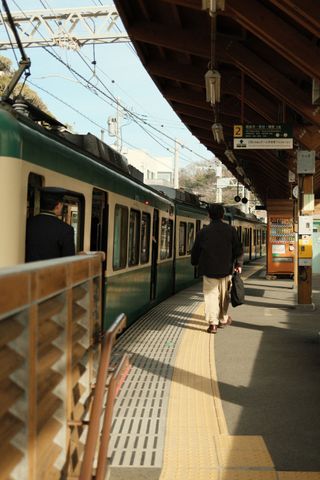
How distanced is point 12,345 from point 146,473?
6.81 ft

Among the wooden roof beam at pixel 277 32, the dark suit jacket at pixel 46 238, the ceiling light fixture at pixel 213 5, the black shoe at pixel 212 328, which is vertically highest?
the wooden roof beam at pixel 277 32

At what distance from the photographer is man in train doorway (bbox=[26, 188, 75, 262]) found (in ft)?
12.8

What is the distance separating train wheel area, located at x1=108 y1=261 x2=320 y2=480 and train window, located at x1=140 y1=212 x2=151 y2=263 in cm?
123

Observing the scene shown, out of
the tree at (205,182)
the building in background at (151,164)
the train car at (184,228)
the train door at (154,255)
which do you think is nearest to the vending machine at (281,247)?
the train car at (184,228)

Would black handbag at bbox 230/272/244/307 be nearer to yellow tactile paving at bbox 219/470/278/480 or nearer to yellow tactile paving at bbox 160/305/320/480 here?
yellow tactile paving at bbox 160/305/320/480

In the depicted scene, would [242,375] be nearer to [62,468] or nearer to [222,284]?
[222,284]

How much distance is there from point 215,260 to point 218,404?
3184mm

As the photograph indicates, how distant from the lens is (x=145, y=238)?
905cm

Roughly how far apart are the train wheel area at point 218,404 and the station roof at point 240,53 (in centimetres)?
353

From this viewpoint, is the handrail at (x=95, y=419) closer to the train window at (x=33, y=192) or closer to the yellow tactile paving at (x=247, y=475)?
the yellow tactile paving at (x=247, y=475)

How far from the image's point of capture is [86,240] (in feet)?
17.9

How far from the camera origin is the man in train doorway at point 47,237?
3904 millimetres

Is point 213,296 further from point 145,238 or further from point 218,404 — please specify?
point 218,404

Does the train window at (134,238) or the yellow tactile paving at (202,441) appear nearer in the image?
the yellow tactile paving at (202,441)
